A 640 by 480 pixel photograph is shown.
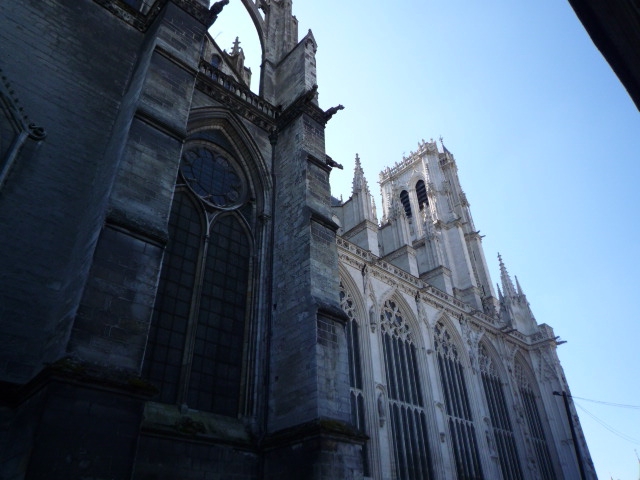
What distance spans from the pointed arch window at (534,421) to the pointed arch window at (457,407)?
6.19m

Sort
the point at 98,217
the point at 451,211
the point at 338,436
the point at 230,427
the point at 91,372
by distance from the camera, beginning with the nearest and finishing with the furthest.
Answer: the point at 91,372
the point at 98,217
the point at 338,436
the point at 230,427
the point at 451,211

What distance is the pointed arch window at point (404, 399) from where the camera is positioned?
51.4 feet

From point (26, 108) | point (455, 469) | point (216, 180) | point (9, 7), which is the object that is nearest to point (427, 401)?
point (455, 469)

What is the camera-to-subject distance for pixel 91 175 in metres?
8.00

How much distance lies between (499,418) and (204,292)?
18733 millimetres

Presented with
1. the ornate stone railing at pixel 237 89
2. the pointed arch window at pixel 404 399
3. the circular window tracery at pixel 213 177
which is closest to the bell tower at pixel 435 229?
the pointed arch window at pixel 404 399

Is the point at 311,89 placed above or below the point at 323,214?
above

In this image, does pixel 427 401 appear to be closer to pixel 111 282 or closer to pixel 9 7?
pixel 111 282

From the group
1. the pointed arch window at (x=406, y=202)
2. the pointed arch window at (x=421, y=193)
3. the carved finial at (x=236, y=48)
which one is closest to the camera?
the carved finial at (x=236, y=48)

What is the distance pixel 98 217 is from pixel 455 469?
15887mm

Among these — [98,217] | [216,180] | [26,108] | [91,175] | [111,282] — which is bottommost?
[111,282]

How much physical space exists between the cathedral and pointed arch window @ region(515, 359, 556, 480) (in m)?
12.7

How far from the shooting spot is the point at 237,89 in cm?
1147

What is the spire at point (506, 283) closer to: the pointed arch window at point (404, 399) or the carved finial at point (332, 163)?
the pointed arch window at point (404, 399)
